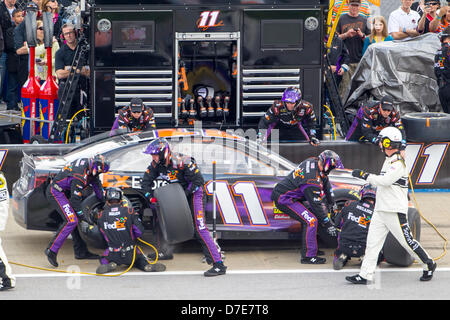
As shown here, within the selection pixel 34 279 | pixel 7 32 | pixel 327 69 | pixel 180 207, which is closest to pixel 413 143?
pixel 327 69

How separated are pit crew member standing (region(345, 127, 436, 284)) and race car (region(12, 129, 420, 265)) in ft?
2.90

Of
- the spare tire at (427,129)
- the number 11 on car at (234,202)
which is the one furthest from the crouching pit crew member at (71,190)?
the spare tire at (427,129)

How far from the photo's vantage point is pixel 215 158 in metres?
11.5

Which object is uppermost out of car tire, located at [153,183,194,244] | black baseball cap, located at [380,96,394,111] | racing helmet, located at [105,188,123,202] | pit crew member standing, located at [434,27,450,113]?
pit crew member standing, located at [434,27,450,113]

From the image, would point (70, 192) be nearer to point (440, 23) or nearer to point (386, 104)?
point (386, 104)

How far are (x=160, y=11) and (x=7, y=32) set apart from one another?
387 centimetres

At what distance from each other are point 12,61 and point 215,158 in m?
7.50

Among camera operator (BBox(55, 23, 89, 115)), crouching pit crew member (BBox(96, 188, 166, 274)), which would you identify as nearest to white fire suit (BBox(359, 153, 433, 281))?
crouching pit crew member (BBox(96, 188, 166, 274))

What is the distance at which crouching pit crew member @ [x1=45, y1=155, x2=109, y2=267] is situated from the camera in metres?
10.7

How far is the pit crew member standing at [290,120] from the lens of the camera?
14.2 m

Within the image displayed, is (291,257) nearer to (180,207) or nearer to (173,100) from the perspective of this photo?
(180,207)

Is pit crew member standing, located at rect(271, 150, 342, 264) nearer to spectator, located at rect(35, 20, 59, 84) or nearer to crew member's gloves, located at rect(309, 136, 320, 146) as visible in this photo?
crew member's gloves, located at rect(309, 136, 320, 146)

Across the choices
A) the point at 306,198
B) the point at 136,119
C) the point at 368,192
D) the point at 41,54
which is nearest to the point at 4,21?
the point at 41,54

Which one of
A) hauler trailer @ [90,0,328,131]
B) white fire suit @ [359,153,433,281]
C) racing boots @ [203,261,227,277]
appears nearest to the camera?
white fire suit @ [359,153,433,281]
